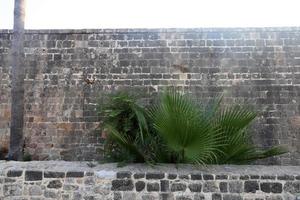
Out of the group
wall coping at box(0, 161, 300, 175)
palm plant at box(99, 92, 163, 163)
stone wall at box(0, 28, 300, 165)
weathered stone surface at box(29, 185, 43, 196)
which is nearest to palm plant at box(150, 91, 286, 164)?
wall coping at box(0, 161, 300, 175)

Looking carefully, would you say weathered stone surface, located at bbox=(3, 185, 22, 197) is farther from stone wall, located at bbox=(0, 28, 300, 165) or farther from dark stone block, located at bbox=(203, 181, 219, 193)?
stone wall, located at bbox=(0, 28, 300, 165)

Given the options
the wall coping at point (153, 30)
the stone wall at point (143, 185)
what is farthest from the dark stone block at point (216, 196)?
the wall coping at point (153, 30)

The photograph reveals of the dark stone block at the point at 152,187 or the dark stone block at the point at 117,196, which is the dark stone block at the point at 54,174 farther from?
the dark stone block at the point at 152,187

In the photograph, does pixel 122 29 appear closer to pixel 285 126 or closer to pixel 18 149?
pixel 18 149

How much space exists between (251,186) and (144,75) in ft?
17.5

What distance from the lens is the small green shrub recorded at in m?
5.29

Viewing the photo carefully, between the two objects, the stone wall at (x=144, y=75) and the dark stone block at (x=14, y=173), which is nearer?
the dark stone block at (x=14, y=173)

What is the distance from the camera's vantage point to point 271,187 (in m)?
5.11

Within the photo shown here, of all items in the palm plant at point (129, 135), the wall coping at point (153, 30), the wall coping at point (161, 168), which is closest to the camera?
the wall coping at point (161, 168)

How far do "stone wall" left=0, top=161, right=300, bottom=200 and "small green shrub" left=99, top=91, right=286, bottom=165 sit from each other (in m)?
0.37

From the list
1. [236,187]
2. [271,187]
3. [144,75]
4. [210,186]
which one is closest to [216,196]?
[210,186]

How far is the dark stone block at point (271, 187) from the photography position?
16.8 ft

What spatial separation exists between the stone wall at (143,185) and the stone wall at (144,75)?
4.52 metres

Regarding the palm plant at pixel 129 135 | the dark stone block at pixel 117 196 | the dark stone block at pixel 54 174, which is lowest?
the dark stone block at pixel 117 196
